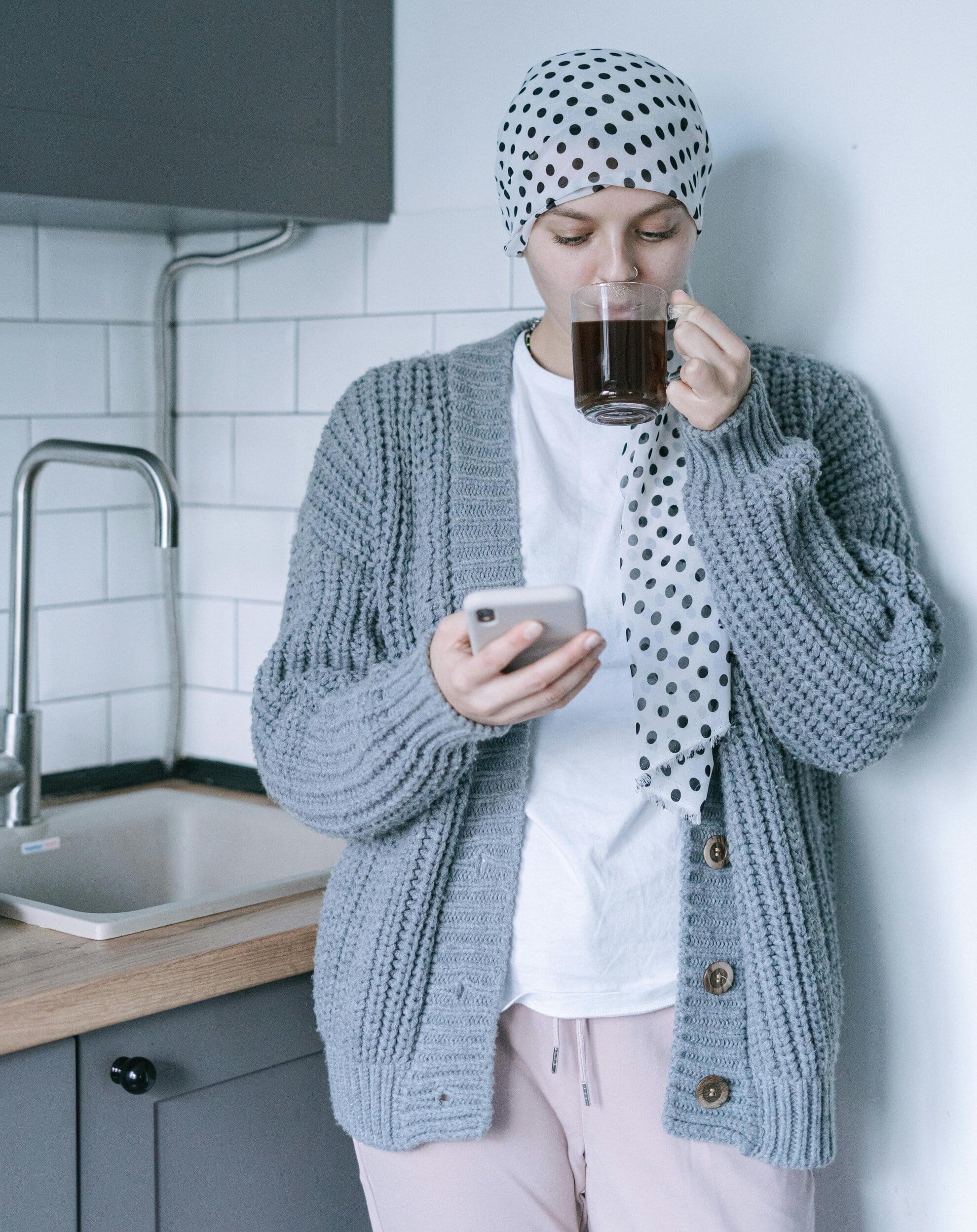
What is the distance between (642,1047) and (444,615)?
0.39 meters

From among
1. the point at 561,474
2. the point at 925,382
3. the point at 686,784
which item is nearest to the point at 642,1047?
the point at 686,784

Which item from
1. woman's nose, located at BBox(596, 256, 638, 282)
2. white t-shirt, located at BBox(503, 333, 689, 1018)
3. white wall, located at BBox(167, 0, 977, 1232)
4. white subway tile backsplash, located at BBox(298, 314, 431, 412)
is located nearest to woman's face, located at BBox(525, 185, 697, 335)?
woman's nose, located at BBox(596, 256, 638, 282)

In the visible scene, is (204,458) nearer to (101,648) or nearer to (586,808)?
(101,648)

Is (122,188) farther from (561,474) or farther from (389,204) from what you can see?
(561,474)

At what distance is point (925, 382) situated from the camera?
1.32 metres

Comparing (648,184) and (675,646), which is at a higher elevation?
(648,184)

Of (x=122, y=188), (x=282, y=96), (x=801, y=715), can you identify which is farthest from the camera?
(x=282, y=96)

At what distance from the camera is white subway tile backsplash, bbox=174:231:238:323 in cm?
192

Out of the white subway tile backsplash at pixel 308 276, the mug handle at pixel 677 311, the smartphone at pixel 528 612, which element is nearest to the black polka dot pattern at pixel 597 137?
the mug handle at pixel 677 311

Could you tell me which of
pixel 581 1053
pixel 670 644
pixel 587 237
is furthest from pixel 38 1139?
pixel 587 237

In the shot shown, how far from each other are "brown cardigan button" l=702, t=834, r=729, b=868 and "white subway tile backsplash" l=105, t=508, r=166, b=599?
3.41 ft

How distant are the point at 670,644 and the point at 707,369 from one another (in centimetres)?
22

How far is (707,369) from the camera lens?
1.08m

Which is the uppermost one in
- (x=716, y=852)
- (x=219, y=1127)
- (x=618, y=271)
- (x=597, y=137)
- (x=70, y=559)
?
(x=597, y=137)
